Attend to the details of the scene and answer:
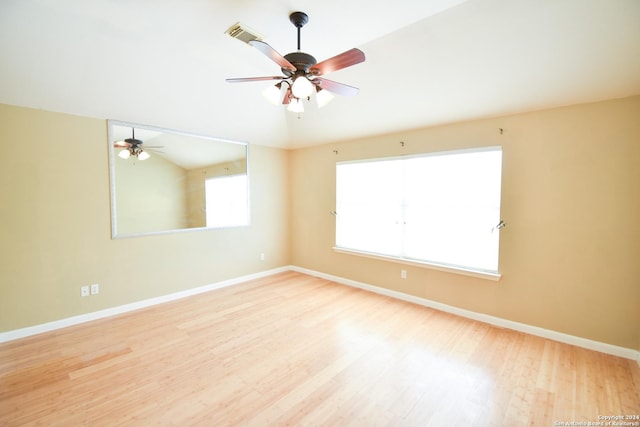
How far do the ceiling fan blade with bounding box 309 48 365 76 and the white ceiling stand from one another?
511 mm

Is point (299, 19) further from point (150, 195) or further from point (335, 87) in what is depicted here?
point (150, 195)

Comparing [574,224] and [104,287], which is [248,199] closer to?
[104,287]

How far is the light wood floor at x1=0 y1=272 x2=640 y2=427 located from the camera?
6.28 feet

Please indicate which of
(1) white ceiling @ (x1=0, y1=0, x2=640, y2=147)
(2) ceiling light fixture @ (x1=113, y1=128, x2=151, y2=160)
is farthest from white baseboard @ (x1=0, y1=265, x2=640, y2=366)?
(1) white ceiling @ (x1=0, y1=0, x2=640, y2=147)

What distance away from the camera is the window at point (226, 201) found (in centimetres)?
448

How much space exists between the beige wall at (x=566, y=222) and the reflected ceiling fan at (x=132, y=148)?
151 inches

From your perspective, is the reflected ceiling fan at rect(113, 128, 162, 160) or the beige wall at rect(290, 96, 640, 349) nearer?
the beige wall at rect(290, 96, 640, 349)

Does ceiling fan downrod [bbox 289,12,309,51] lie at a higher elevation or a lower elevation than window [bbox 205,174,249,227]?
higher

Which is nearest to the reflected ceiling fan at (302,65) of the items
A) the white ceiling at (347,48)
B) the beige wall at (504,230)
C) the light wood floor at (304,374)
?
the white ceiling at (347,48)

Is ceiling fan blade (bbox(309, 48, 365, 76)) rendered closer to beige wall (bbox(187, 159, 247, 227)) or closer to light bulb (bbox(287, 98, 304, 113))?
light bulb (bbox(287, 98, 304, 113))

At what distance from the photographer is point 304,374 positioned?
7.68 feet

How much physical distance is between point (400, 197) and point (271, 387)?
9.57 feet

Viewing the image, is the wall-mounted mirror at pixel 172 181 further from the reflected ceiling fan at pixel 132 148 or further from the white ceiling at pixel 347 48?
the white ceiling at pixel 347 48

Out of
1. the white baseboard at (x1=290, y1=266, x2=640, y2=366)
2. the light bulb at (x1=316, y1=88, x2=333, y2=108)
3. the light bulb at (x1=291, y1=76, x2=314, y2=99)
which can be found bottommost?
the white baseboard at (x1=290, y1=266, x2=640, y2=366)
